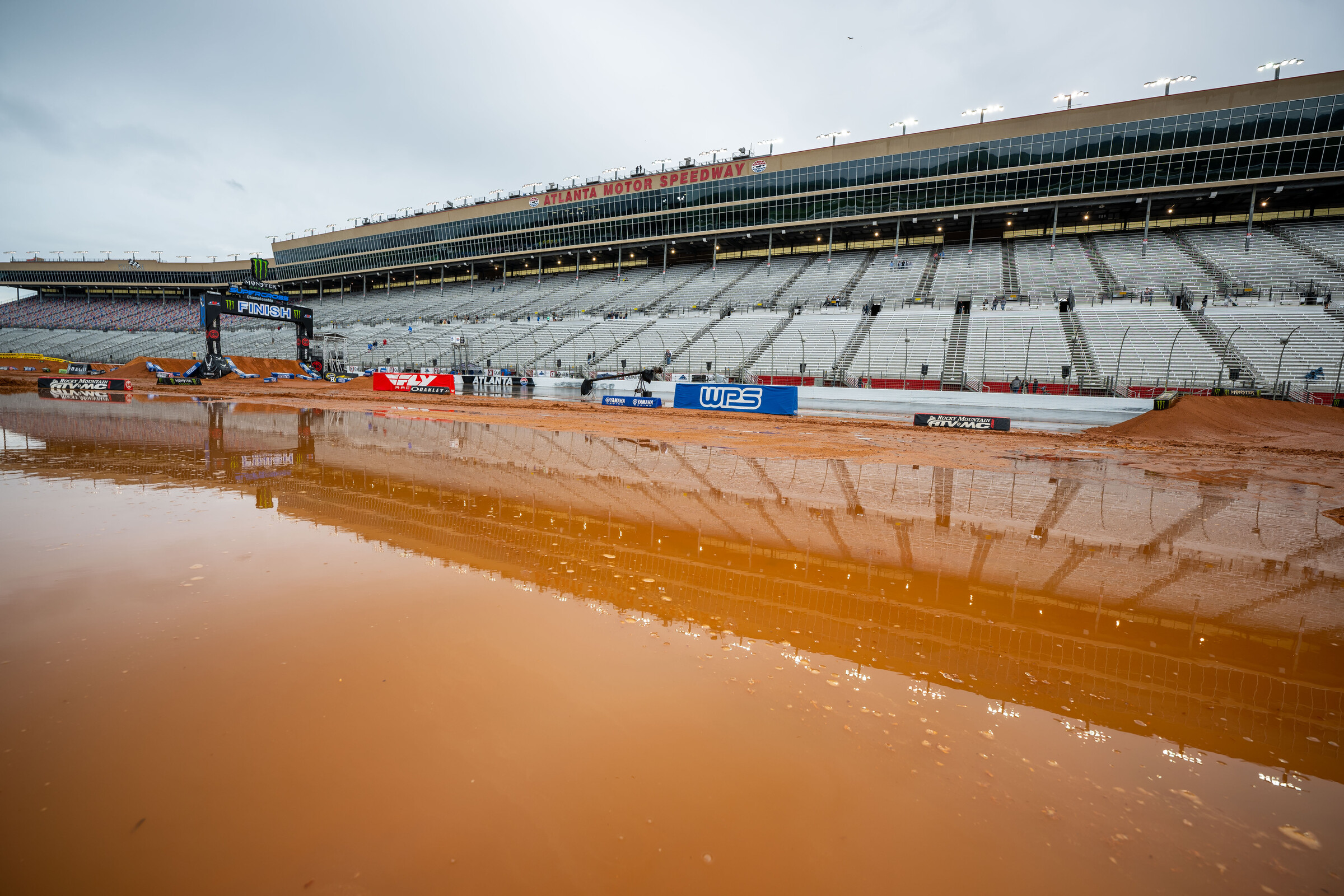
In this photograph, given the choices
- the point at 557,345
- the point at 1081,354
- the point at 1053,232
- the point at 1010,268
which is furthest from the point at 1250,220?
the point at 557,345

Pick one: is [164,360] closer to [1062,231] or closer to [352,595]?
[352,595]

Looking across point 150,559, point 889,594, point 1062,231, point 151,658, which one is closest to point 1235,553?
point 889,594

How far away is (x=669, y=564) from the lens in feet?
15.8

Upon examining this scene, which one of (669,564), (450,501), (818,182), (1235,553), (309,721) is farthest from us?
(818,182)

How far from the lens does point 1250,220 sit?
36.9 meters

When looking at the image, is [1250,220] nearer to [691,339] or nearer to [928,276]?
[928,276]

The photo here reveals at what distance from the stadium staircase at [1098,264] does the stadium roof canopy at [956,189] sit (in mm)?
2670

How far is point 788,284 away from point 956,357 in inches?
719

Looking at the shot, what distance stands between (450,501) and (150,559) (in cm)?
279

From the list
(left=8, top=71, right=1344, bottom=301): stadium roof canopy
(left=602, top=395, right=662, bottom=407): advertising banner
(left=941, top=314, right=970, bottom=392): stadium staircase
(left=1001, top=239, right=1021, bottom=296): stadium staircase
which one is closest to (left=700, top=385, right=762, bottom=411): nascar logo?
(left=602, top=395, right=662, bottom=407): advertising banner

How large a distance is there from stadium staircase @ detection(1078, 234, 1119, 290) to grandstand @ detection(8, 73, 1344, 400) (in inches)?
7.4

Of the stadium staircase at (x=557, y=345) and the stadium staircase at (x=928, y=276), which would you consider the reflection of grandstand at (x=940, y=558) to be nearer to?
the stadium staircase at (x=557, y=345)

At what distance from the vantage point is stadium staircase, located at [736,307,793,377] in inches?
1358

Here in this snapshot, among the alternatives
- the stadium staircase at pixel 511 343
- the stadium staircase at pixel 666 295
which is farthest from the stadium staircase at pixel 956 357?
the stadium staircase at pixel 511 343
